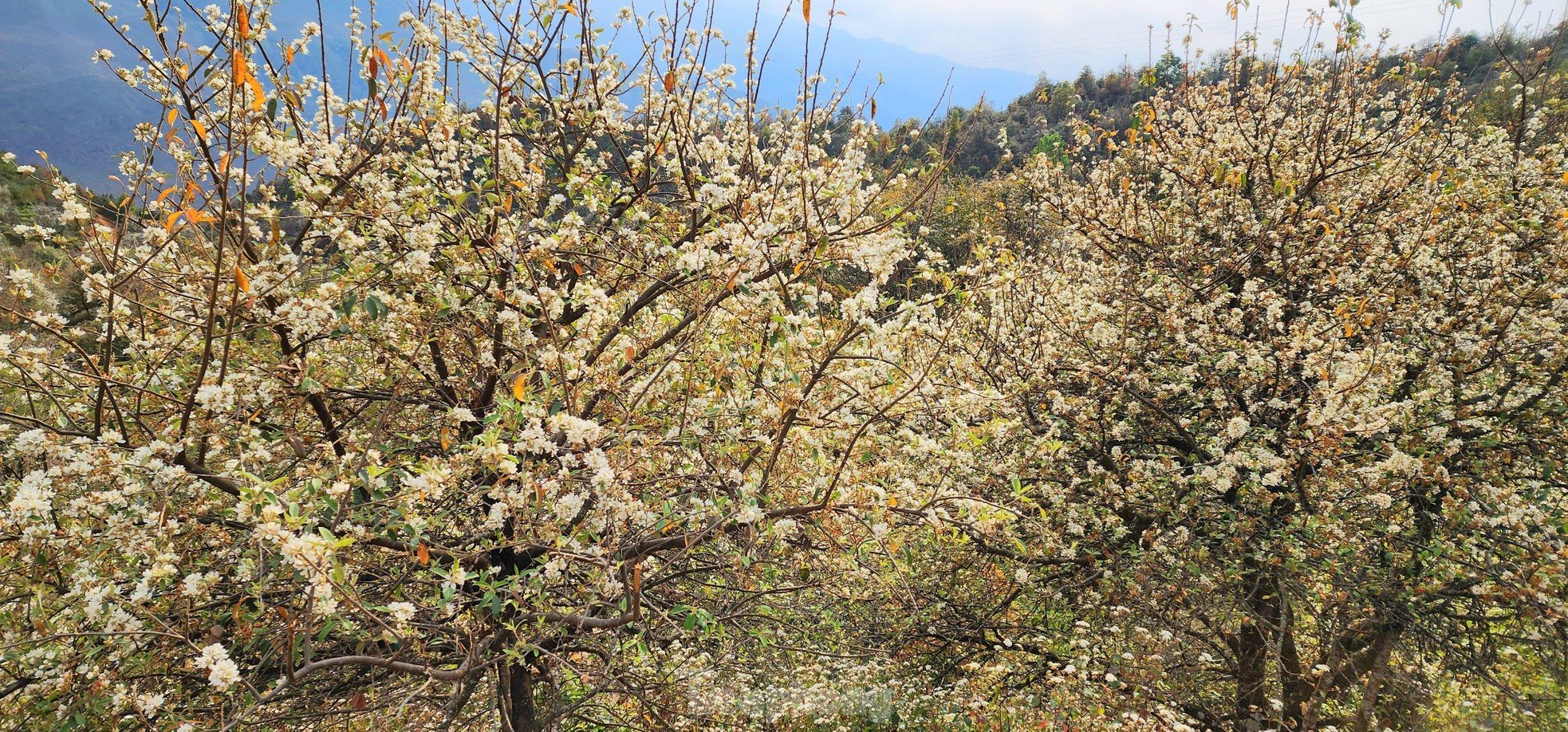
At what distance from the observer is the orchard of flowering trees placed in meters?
3.04

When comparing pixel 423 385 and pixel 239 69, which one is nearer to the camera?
→ pixel 239 69

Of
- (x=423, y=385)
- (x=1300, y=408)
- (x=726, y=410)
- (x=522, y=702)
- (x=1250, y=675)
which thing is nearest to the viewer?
(x=726, y=410)

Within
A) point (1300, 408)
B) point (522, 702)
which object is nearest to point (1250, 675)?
point (1300, 408)

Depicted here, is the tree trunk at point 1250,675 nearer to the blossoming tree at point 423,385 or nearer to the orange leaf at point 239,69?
the blossoming tree at point 423,385

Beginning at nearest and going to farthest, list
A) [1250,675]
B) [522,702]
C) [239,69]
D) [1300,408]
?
[239,69]
[522,702]
[1300,408]
[1250,675]

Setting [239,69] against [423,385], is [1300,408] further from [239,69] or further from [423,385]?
[239,69]

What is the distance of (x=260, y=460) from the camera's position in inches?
125

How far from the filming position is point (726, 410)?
4.14 m

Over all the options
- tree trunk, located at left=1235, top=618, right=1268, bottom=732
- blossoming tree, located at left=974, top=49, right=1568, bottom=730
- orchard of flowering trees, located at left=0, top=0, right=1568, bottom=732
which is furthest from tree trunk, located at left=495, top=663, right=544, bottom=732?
tree trunk, located at left=1235, top=618, right=1268, bottom=732

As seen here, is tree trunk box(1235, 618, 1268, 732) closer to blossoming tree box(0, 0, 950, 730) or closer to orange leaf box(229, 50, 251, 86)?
blossoming tree box(0, 0, 950, 730)

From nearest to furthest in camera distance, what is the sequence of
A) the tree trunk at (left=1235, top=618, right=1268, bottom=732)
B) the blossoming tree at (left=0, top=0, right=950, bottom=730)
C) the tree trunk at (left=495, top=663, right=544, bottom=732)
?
the blossoming tree at (left=0, top=0, right=950, bottom=730) → the tree trunk at (left=495, top=663, right=544, bottom=732) → the tree trunk at (left=1235, top=618, right=1268, bottom=732)

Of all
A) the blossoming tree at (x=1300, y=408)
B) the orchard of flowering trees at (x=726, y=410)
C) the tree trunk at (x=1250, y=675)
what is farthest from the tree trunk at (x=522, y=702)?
the tree trunk at (x=1250, y=675)

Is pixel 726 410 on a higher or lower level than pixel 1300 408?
higher

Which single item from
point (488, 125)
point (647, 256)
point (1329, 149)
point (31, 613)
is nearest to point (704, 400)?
point (647, 256)
